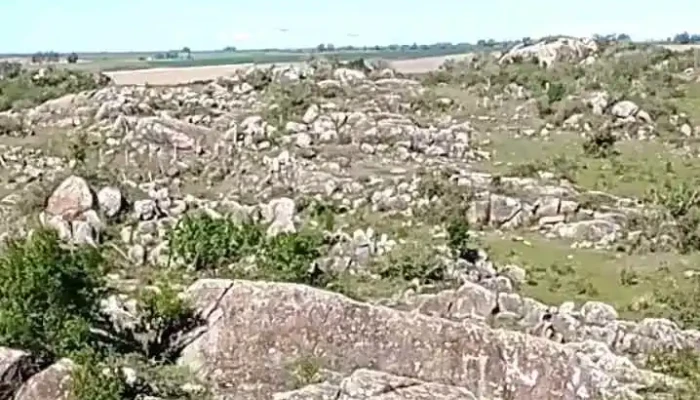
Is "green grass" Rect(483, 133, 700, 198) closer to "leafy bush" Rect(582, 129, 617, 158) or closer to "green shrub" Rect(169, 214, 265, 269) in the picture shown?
"leafy bush" Rect(582, 129, 617, 158)

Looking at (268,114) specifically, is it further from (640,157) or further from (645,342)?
(645,342)

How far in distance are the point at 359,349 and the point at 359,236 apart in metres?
9.86

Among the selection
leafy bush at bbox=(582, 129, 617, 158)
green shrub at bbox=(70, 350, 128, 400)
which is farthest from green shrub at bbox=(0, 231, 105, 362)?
leafy bush at bbox=(582, 129, 617, 158)

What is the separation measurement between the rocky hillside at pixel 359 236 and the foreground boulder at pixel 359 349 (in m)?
0.03

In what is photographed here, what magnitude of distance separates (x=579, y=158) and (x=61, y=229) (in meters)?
17.9

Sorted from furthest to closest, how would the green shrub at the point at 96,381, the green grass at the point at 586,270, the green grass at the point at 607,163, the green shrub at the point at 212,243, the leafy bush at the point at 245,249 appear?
the green grass at the point at 607,163, the green grass at the point at 586,270, the green shrub at the point at 212,243, the leafy bush at the point at 245,249, the green shrub at the point at 96,381

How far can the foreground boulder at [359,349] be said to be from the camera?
15836mm

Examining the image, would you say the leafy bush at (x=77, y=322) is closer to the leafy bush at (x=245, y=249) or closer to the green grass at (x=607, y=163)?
the leafy bush at (x=245, y=249)

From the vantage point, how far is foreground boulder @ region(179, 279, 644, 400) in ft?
52.0

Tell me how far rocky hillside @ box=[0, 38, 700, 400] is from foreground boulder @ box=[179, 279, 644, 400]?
3 centimetres

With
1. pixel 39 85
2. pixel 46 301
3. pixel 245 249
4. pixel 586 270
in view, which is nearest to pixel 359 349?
pixel 46 301

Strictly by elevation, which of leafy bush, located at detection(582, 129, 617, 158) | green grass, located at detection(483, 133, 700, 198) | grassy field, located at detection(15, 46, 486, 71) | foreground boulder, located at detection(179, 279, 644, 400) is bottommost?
grassy field, located at detection(15, 46, 486, 71)

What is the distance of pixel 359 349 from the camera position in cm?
1653

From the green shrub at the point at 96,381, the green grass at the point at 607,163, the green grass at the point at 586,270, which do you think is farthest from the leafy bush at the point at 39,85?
the green shrub at the point at 96,381
